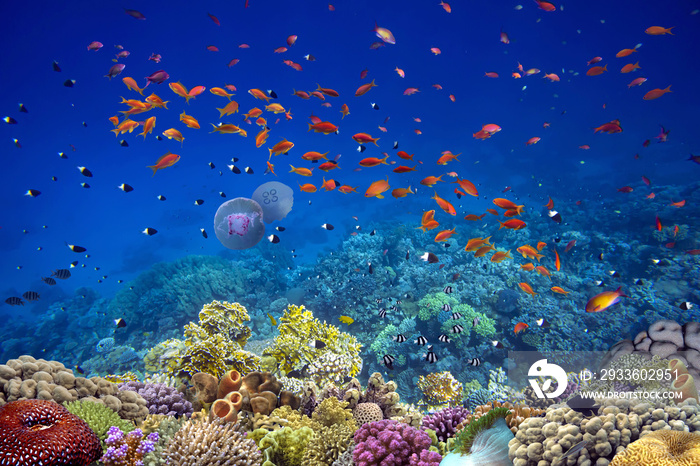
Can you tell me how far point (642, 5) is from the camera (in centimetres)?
4119

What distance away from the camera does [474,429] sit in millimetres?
2398

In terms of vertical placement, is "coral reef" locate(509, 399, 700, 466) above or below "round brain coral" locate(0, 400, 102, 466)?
below

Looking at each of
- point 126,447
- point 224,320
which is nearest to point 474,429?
point 126,447

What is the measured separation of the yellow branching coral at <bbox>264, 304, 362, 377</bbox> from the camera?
5.51m

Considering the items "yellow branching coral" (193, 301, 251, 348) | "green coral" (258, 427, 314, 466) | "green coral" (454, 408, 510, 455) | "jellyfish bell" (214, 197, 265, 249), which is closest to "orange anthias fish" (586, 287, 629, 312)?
"green coral" (454, 408, 510, 455)

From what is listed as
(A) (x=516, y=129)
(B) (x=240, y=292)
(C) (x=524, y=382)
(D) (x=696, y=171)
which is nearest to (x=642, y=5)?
(A) (x=516, y=129)

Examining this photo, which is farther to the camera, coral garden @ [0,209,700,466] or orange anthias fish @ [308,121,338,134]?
orange anthias fish @ [308,121,338,134]

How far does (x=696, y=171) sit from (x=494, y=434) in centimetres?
4905

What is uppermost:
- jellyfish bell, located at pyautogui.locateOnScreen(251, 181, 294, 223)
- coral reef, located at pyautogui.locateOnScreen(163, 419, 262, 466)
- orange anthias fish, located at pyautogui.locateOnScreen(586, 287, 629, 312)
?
jellyfish bell, located at pyautogui.locateOnScreen(251, 181, 294, 223)

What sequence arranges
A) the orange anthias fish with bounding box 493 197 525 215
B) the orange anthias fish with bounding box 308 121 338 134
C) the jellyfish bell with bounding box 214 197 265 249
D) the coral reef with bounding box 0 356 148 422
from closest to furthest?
the coral reef with bounding box 0 356 148 422
the orange anthias fish with bounding box 493 197 525 215
the orange anthias fish with bounding box 308 121 338 134
the jellyfish bell with bounding box 214 197 265 249

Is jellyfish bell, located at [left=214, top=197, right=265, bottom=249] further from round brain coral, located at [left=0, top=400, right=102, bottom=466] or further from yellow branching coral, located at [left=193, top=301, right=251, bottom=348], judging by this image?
round brain coral, located at [left=0, top=400, right=102, bottom=466]

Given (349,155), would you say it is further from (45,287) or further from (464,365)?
(464,365)

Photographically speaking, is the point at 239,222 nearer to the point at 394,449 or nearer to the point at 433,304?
the point at 433,304

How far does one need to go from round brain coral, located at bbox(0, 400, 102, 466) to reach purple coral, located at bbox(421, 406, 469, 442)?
11.6ft
